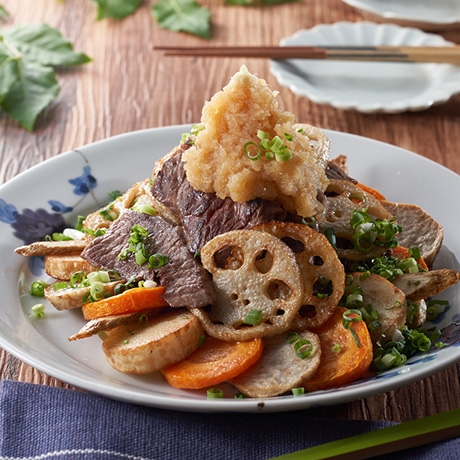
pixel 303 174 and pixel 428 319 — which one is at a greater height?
pixel 303 174

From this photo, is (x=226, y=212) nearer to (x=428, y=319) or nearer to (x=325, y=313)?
(x=325, y=313)

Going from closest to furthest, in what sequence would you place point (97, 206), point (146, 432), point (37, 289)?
point (146, 432) → point (37, 289) → point (97, 206)

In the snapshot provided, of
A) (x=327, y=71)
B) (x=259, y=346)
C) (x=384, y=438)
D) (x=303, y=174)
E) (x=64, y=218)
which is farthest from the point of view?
(x=327, y=71)

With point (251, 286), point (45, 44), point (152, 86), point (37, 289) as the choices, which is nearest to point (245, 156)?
point (251, 286)

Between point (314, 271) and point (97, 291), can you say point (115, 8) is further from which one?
point (314, 271)

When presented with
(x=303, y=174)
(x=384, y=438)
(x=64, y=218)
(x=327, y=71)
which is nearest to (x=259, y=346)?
(x=384, y=438)

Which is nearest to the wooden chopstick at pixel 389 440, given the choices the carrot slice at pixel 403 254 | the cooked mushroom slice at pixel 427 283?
the cooked mushroom slice at pixel 427 283

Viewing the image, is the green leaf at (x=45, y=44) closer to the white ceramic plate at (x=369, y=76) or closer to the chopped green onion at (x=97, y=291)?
the white ceramic plate at (x=369, y=76)

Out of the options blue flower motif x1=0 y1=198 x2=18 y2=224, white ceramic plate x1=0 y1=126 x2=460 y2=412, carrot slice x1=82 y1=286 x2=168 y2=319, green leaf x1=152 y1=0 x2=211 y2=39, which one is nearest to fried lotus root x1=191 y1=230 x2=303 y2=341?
carrot slice x1=82 y1=286 x2=168 y2=319
